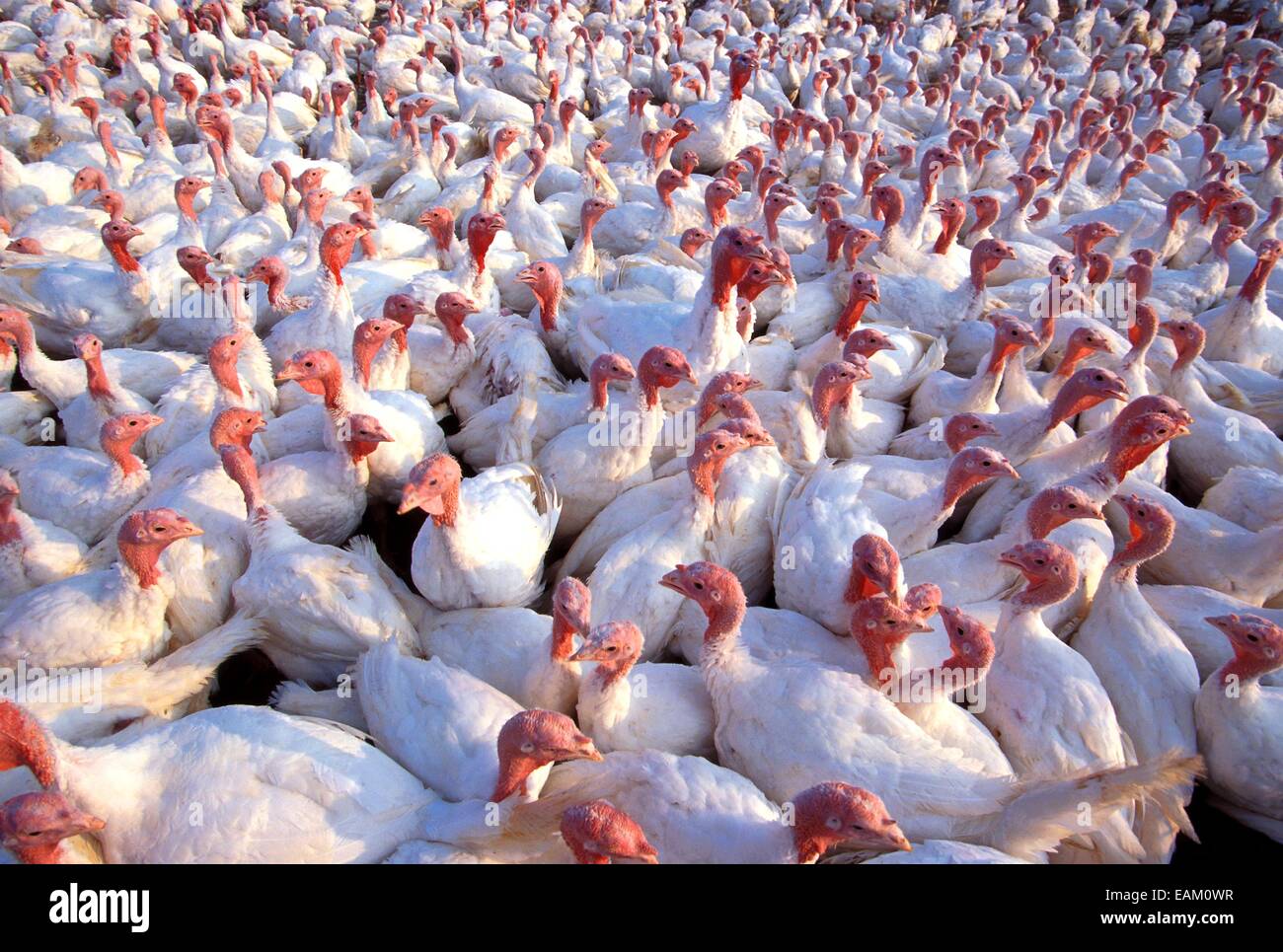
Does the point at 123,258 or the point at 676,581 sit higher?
the point at 123,258

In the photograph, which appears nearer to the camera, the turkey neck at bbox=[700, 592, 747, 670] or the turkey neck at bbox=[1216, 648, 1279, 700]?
the turkey neck at bbox=[1216, 648, 1279, 700]

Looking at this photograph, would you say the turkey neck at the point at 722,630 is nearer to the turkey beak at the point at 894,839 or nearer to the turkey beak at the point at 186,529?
the turkey beak at the point at 894,839

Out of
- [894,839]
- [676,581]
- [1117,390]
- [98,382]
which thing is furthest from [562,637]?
[98,382]

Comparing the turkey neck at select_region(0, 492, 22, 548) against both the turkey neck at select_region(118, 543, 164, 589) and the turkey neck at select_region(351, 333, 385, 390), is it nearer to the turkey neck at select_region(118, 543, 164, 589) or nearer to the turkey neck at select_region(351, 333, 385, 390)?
the turkey neck at select_region(118, 543, 164, 589)

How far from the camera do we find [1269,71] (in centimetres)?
1314

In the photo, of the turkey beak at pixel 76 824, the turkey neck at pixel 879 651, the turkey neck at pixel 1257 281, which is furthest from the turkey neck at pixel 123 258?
the turkey neck at pixel 1257 281

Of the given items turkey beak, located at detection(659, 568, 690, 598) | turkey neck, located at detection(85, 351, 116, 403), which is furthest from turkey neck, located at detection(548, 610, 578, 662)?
turkey neck, located at detection(85, 351, 116, 403)

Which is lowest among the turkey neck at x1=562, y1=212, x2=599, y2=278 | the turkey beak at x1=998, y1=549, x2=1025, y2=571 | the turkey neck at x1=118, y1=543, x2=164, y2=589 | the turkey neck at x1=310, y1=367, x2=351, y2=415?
the turkey neck at x1=118, y1=543, x2=164, y2=589

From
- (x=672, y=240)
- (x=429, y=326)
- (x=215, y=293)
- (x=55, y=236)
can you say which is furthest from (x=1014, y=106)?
(x=55, y=236)

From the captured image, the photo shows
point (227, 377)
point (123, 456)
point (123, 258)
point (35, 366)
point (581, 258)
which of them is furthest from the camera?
point (581, 258)

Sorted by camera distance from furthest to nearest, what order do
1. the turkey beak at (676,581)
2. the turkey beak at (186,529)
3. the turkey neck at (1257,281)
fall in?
the turkey neck at (1257,281)
the turkey beak at (186,529)
the turkey beak at (676,581)

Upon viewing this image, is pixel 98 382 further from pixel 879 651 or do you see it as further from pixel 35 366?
pixel 879 651

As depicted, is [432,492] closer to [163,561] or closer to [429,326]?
[163,561]

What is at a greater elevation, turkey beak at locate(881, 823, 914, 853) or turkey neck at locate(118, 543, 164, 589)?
turkey beak at locate(881, 823, 914, 853)
